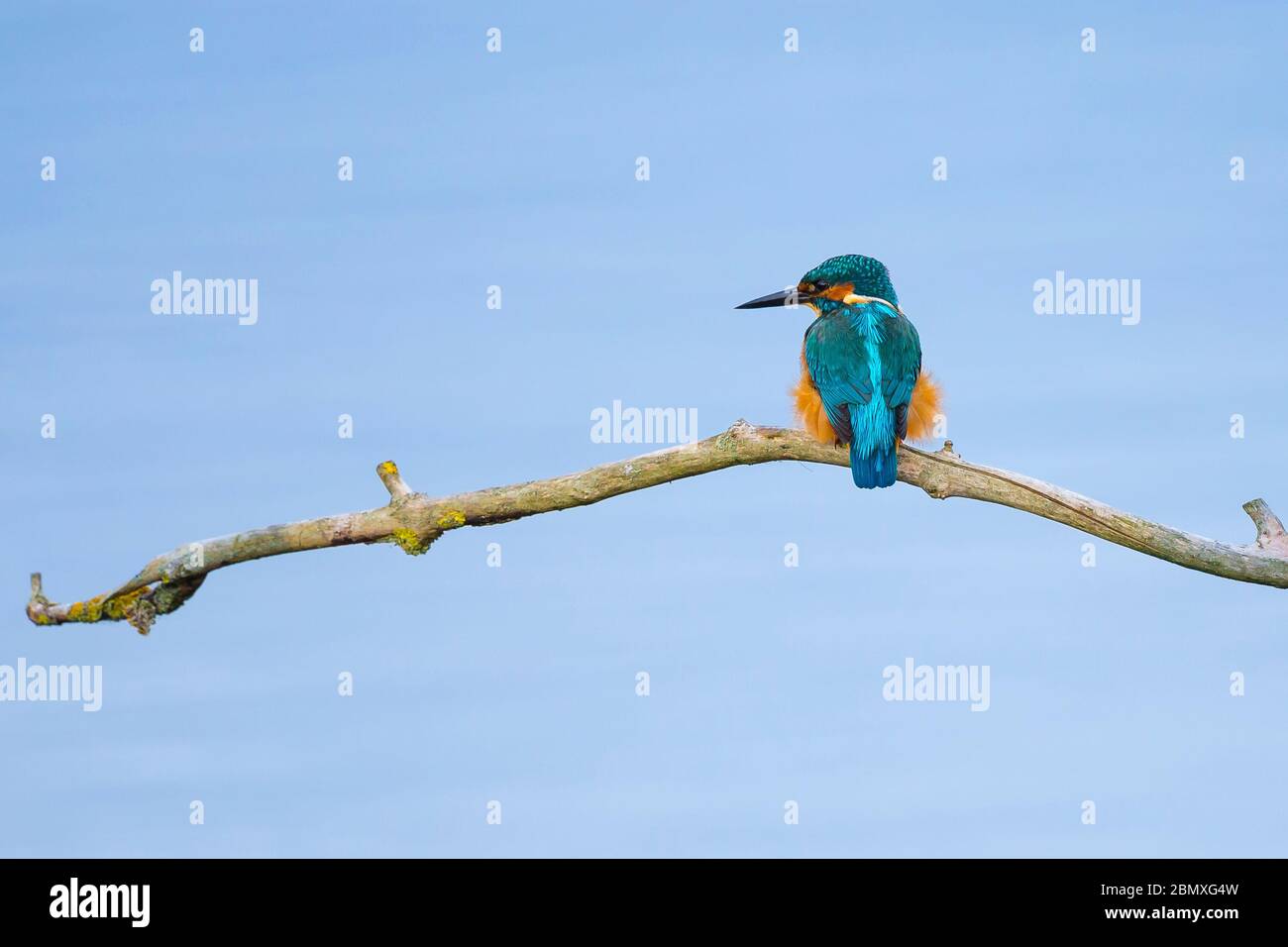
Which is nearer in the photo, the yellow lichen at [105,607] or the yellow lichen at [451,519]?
the yellow lichen at [451,519]

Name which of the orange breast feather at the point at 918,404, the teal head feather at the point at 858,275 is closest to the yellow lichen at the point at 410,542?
the orange breast feather at the point at 918,404

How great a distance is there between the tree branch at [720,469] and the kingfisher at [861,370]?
Result: 0.18 meters

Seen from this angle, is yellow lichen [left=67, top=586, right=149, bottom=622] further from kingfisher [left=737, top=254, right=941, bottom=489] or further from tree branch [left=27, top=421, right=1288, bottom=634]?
kingfisher [left=737, top=254, right=941, bottom=489]

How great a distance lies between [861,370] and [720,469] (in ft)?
2.91

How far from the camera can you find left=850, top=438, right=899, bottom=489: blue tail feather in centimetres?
629

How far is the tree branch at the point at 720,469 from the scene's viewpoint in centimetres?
639

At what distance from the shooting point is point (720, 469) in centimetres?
645

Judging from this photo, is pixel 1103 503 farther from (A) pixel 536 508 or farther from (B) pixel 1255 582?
(A) pixel 536 508

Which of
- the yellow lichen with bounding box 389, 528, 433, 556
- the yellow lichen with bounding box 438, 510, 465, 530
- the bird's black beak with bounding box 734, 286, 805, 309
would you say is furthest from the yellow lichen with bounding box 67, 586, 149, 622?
the bird's black beak with bounding box 734, 286, 805, 309

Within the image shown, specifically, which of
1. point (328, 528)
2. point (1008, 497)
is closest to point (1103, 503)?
point (1008, 497)

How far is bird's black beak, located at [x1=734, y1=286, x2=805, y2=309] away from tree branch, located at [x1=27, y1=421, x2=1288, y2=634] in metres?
1.15

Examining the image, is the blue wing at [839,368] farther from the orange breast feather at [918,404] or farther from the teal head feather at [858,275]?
the teal head feather at [858,275]

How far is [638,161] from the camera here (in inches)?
290
